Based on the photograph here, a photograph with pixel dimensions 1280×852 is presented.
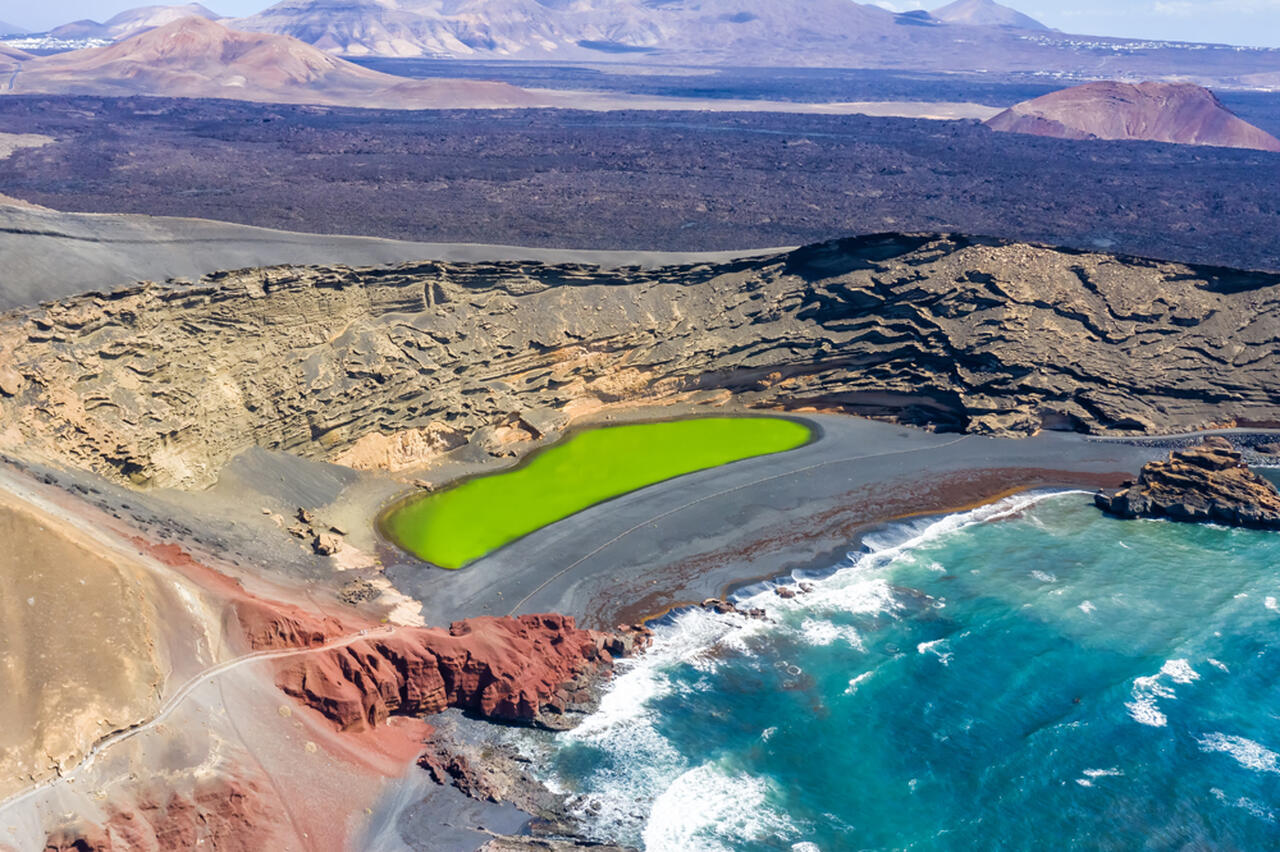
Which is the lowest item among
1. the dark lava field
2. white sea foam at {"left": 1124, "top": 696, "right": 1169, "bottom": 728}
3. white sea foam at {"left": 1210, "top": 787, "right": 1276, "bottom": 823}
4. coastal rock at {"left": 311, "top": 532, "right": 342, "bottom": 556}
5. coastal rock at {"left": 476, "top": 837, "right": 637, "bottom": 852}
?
coastal rock at {"left": 476, "top": 837, "right": 637, "bottom": 852}

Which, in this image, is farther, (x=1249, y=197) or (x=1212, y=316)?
(x=1249, y=197)

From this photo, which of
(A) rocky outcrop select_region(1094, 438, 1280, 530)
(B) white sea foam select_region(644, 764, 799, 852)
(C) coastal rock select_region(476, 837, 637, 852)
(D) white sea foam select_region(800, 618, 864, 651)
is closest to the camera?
(C) coastal rock select_region(476, 837, 637, 852)

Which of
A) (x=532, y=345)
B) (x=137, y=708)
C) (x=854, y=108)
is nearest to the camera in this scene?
(x=137, y=708)

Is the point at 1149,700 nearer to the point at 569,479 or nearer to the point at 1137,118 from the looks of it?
the point at 569,479

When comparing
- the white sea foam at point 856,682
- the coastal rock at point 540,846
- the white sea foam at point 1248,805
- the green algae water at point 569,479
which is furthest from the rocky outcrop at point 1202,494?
the coastal rock at point 540,846

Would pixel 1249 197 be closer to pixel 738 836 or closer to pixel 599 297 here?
pixel 599 297

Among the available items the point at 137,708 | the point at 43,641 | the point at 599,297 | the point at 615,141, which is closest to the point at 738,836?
the point at 137,708

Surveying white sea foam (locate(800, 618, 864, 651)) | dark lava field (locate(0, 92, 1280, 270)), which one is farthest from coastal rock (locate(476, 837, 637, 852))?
dark lava field (locate(0, 92, 1280, 270))

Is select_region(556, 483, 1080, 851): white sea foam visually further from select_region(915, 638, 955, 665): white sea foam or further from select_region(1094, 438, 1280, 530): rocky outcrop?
select_region(1094, 438, 1280, 530): rocky outcrop
